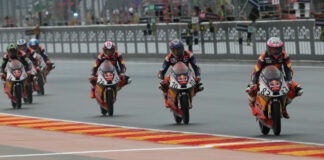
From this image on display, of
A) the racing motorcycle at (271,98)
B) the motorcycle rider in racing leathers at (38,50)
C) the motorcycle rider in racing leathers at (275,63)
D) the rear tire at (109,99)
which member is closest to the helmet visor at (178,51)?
the rear tire at (109,99)

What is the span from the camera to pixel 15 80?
22.6 metres

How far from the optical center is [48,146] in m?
14.6

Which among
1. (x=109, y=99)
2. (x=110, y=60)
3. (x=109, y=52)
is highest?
(x=109, y=52)

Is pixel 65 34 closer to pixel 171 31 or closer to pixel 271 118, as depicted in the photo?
pixel 171 31

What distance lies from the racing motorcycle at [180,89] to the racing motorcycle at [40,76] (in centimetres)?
883

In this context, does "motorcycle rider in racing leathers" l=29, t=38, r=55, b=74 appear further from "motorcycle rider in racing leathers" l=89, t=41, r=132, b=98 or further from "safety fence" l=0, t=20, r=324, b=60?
"safety fence" l=0, t=20, r=324, b=60

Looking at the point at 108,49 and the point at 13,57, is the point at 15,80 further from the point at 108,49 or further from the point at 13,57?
the point at 108,49

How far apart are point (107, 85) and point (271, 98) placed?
5.64 m

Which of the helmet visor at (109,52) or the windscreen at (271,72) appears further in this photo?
the helmet visor at (109,52)

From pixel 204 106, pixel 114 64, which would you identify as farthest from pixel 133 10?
pixel 114 64

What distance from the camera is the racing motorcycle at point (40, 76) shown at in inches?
1044

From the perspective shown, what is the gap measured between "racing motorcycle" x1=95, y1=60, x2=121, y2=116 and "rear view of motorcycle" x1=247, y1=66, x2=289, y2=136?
5.19 m

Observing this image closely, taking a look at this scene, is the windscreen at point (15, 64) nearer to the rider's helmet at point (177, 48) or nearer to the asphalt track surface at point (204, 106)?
the asphalt track surface at point (204, 106)

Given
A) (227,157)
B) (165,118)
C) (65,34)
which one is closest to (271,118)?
(227,157)
